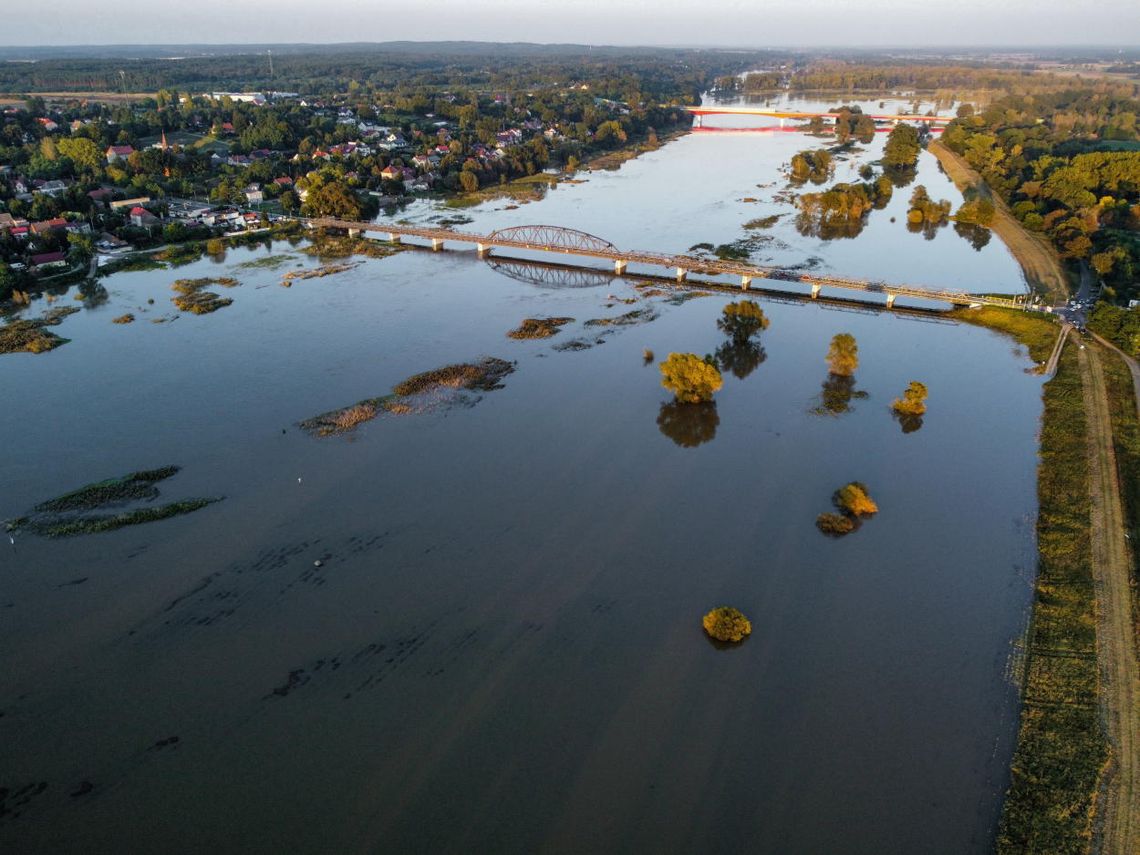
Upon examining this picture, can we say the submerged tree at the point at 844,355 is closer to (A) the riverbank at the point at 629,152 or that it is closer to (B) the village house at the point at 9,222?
(B) the village house at the point at 9,222

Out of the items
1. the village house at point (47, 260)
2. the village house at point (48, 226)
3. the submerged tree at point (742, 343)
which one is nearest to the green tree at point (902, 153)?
the submerged tree at point (742, 343)

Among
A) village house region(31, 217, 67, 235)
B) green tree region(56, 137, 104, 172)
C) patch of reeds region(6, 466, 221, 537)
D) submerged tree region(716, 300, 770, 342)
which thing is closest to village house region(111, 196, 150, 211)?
village house region(31, 217, 67, 235)

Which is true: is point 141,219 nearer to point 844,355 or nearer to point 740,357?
point 740,357

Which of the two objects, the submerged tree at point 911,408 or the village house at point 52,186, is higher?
the village house at point 52,186

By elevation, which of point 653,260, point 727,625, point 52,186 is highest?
point 52,186

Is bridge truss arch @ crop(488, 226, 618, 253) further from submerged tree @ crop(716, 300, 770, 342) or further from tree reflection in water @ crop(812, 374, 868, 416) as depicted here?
tree reflection in water @ crop(812, 374, 868, 416)

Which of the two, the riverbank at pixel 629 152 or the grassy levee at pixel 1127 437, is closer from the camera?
the grassy levee at pixel 1127 437

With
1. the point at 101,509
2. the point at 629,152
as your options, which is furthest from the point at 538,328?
the point at 629,152

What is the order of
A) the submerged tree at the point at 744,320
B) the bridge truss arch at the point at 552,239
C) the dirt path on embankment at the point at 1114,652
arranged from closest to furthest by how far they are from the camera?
the dirt path on embankment at the point at 1114,652 → the submerged tree at the point at 744,320 → the bridge truss arch at the point at 552,239
